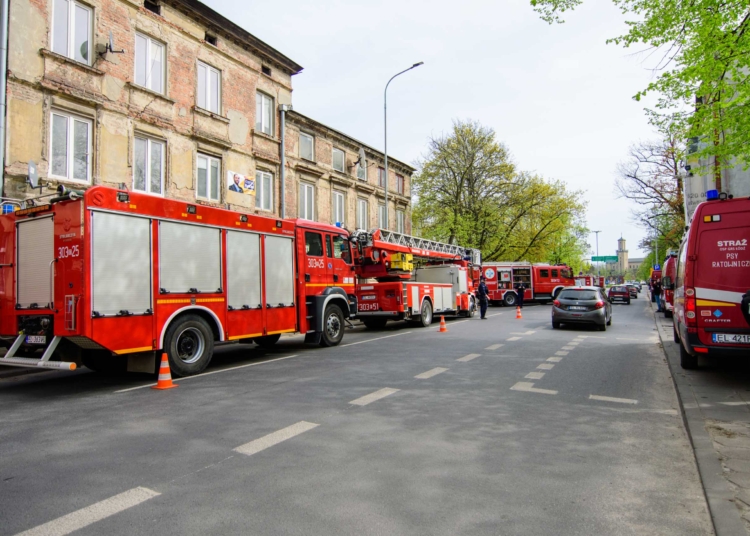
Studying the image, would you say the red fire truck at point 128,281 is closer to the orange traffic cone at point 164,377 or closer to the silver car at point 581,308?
the orange traffic cone at point 164,377

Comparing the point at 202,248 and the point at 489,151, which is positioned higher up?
the point at 489,151

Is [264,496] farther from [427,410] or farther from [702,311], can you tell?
[702,311]

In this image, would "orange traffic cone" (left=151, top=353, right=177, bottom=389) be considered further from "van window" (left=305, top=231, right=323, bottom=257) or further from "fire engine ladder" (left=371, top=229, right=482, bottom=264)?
"fire engine ladder" (left=371, top=229, right=482, bottom=264)

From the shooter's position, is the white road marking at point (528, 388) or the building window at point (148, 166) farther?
the building window at point (148, 166)

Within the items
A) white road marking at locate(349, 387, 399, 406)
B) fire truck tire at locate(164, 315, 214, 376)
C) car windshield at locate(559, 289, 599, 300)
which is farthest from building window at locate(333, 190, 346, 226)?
white road marking at locate(349, 387, 399, 406)

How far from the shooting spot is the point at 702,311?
736cm

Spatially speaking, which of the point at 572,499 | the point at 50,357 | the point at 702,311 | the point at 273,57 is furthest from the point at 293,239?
the point at 273,57

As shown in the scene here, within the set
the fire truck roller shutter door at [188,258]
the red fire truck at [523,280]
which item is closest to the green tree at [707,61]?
the fire truck roller shutter door at [188,258]

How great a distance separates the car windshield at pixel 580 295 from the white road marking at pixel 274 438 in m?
13.7

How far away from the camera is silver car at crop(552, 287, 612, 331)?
16297mm

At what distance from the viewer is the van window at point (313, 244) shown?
38.7 ft

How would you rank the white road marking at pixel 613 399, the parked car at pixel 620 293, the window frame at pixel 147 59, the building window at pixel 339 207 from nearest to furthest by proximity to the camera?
the white road marking at pixel 613 399 < the window frame at pixel 147 59 < the building window at pixel 339 207 < the parked car at pixel 620 293

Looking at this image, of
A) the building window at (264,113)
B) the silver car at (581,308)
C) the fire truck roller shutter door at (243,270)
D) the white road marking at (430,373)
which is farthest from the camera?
the building window at (264,113)

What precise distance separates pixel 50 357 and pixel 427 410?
5467mm
